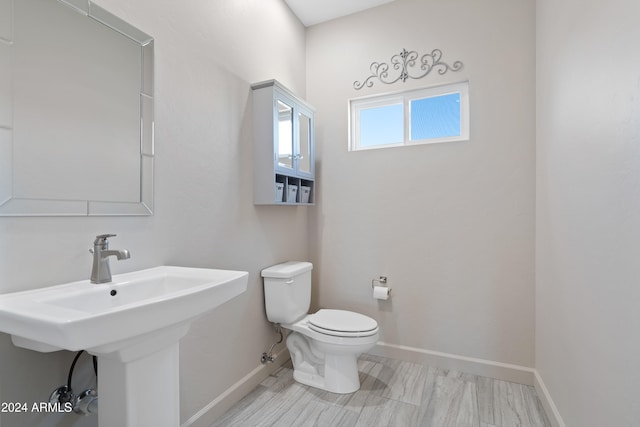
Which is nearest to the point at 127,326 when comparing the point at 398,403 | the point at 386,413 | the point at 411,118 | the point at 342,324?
the point at 342,324

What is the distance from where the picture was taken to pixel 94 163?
1185 mm

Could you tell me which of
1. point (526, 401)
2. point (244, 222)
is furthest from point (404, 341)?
point (244, 222)

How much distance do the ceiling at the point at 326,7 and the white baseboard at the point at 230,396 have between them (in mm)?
2672

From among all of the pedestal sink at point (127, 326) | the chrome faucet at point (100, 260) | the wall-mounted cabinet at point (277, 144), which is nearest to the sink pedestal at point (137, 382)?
the pedestal sink at point (127, 326)

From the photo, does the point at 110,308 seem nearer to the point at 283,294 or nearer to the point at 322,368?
the point at 283,294

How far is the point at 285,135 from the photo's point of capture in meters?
2.12

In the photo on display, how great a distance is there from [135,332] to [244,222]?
1.17 metres

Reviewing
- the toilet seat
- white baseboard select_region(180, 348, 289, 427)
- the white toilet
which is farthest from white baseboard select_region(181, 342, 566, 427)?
the toilet seat

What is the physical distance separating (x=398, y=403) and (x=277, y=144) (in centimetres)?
173

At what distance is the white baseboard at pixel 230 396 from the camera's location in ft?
5.23

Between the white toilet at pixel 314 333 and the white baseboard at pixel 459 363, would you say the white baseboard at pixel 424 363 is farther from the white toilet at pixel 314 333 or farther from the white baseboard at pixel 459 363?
the white toilet at pixel 314 333

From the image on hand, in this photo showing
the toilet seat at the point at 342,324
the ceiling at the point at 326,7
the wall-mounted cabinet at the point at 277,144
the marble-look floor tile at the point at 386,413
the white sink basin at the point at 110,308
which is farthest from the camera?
the ceiling at the point at 326,7

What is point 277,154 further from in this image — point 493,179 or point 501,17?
point 501,17

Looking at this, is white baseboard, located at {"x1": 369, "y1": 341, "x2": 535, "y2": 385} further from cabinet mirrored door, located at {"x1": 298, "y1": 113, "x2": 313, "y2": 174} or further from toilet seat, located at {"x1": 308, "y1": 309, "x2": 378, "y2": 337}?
cabinet mirrored door, located at {"x1": 298, "y1": 113, "x2": 313, "y2": 174}
